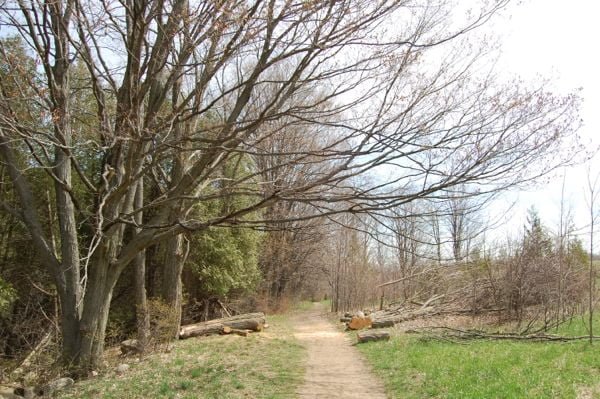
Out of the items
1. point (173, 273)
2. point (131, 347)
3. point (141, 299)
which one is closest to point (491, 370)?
point (131, 347)

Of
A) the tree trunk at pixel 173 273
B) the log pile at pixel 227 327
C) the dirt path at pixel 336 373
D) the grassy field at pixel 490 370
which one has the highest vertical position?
the tree trunk at pixel 173 273

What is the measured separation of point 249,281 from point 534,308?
449 inches

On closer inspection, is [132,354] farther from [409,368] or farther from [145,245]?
[409,368]

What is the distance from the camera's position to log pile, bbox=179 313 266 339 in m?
15.0

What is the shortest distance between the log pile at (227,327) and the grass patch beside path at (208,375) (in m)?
1.80

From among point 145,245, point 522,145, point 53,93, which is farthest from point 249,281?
point 522,145

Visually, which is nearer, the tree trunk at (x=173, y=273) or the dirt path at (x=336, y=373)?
the dirt path at (x=336, y=373)

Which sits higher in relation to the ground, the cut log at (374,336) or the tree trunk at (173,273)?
the tree trunk at (173,273)

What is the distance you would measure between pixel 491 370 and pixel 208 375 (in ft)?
16.3

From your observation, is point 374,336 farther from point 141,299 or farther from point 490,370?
point 141,299

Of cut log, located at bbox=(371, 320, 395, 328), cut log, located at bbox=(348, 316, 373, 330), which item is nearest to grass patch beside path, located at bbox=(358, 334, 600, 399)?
cut log, located at bbox=(371, 320, 395, 328)

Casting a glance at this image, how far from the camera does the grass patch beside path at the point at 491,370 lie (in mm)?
6562

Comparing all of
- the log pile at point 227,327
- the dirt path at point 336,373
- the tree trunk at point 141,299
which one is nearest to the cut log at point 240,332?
the log pile at point 227,327

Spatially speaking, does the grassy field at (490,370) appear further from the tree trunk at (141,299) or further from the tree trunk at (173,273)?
the tree trunk at (173,273)
